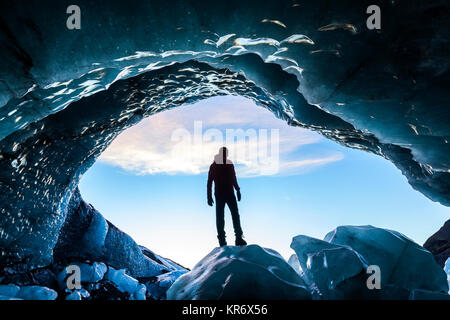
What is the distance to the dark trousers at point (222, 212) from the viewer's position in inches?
152

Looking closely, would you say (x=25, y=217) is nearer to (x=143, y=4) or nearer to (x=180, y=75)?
(x=180, y=75)

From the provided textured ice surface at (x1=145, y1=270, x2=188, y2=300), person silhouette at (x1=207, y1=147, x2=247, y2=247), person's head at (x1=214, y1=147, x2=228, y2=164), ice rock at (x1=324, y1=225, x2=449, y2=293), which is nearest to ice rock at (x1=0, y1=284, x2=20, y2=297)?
textured ice surface at (x1=145, y1=270, x2=188, y2=300)

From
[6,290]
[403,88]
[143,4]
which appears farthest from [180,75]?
[6,290]

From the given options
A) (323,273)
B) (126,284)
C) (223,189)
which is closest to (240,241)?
(223,189)

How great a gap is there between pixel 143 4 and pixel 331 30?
1692mm

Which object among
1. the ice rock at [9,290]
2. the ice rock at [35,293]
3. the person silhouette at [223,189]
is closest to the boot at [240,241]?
the person silhouette at [223,189]

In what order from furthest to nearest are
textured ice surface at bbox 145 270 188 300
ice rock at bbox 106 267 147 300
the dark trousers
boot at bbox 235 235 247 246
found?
textured ice surface at bbox 145 270 188 300, ice rock at bbox 106 267 147 300, the dark trousers, boot at bbox 235 235 247 246

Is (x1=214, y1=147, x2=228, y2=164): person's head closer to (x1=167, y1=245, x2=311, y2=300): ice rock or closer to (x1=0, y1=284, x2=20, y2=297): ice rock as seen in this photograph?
(x1=167, y1=245, x2=311, y2=300): ice rock

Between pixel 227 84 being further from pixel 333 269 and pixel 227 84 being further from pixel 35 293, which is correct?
pixel 35 293

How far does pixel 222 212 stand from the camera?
12.8 ft

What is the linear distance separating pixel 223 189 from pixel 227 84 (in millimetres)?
2056

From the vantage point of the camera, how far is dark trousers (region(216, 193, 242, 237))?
152 inches

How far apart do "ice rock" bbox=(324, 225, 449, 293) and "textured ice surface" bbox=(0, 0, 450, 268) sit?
3.91 feet

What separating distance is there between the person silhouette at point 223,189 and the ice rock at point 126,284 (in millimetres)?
1897
